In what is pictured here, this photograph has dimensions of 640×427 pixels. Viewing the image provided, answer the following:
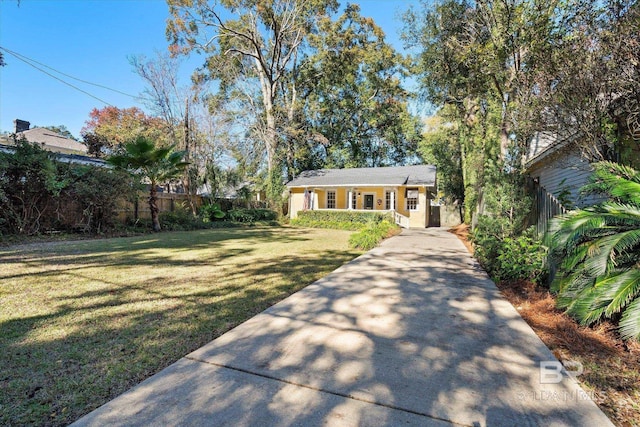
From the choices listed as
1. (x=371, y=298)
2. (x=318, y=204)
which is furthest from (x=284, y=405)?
(x=318, y=204)

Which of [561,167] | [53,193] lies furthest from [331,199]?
[561,167]

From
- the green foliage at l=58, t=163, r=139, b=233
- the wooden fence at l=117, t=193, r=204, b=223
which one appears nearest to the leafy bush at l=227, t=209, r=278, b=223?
the wooden fence at l=117, t=193, r=204, b=223

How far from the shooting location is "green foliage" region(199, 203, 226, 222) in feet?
59.4

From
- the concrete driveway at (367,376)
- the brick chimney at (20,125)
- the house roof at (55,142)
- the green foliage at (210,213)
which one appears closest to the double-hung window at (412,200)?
the green foliage at (210,213)

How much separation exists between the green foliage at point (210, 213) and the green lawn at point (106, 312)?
390 inches

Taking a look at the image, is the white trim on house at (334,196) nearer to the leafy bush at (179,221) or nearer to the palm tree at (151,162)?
the leafy bush at (179,221)

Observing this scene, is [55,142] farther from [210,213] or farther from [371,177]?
[371,177]

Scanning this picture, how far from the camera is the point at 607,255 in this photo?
9.95ft

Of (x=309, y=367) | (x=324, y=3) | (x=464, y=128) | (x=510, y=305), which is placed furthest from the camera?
(x=324, y=3)

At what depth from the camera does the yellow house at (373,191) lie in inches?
789

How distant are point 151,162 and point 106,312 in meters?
10.5

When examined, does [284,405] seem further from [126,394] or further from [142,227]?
[142,227]

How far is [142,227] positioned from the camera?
13.8 meters

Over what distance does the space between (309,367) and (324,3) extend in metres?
26.9
